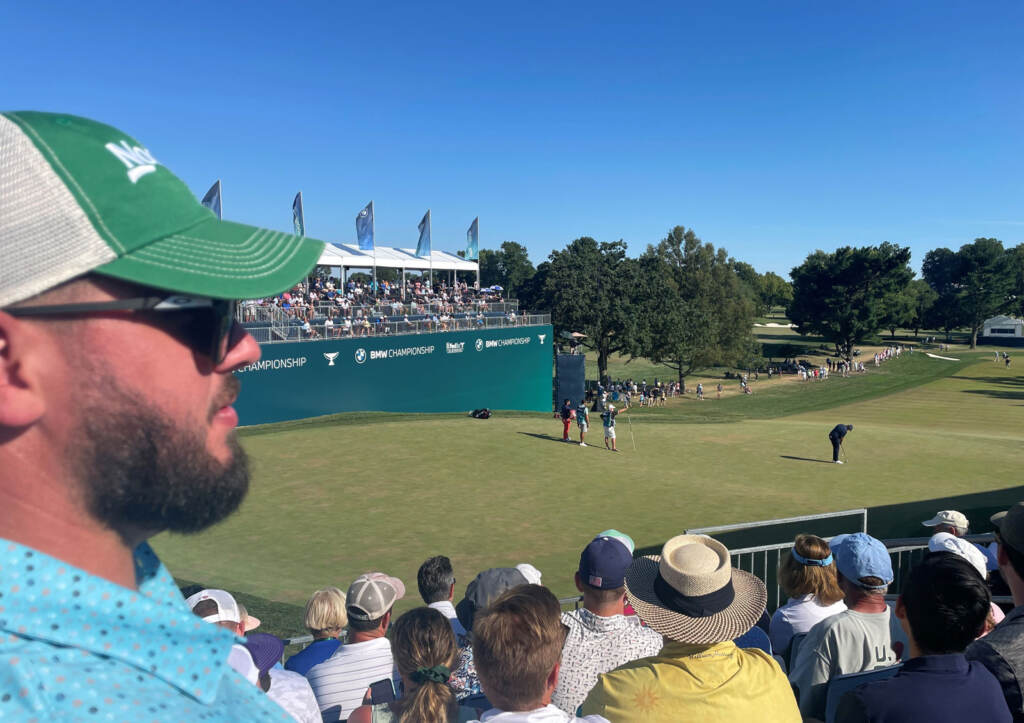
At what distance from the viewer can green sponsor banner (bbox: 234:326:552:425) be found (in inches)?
1086

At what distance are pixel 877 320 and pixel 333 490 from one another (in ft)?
234

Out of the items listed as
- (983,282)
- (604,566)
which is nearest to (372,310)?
(604,566)

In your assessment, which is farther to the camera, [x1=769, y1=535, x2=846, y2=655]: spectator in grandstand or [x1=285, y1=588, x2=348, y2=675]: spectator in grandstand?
[x1=769, y1=535, x2=846, y2=655]: spectator in grandstand

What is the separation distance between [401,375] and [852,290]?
60.3 meters

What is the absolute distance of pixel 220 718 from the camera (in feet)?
4.00

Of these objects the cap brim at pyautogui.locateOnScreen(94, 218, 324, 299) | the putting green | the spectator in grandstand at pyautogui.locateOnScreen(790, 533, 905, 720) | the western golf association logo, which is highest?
the western golf association logo

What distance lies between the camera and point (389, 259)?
162ft

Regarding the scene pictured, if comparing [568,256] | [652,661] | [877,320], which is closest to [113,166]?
[652,661]

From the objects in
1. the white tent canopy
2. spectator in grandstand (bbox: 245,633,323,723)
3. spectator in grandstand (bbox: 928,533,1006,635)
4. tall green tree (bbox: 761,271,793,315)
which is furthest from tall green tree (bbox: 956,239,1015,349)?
spectator in grandstand (bbox: 245,633,323,723)

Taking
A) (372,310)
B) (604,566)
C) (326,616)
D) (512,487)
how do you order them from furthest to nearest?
1. (372,310)
2. (512,487)
3. (326,616)
4. (604,566)

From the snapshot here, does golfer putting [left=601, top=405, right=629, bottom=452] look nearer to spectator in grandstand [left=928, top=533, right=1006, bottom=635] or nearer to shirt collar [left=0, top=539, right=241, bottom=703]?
spectator in grandstand [left=928, top=533, right=1006, bottom=635]

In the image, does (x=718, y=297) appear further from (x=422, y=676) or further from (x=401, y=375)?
(x=422, y=676)

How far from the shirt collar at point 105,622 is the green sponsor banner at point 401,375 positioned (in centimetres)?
2466

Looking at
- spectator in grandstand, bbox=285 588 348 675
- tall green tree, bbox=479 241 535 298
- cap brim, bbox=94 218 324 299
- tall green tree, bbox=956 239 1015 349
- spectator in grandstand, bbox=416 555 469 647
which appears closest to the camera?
cap brim, bbox=94 218 324 299
